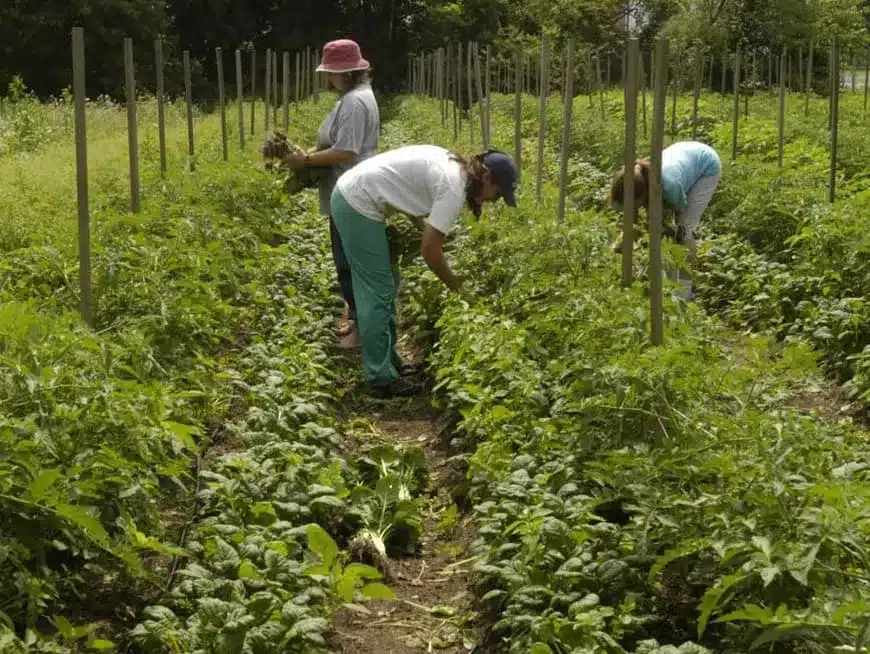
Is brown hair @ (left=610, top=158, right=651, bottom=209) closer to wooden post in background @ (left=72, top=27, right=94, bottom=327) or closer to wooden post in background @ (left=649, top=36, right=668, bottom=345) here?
wooden post in background @ (left=649, top=36, right=668, bottom=345)

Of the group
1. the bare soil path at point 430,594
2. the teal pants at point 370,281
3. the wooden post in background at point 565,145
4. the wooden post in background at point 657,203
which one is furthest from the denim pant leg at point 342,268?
the wooden post in background at point 657,203

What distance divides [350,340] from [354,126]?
1400 millimetres

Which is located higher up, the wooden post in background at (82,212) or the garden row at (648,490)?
the wooden post in background at (82,212)

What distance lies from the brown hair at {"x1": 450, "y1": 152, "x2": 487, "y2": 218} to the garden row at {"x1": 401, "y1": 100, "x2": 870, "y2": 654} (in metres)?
0.70

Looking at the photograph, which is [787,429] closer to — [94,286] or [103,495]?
[103,495]

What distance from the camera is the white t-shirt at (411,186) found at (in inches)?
226

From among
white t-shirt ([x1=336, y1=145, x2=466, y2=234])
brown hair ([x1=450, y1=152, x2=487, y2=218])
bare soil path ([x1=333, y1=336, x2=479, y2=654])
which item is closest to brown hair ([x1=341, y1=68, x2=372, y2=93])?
white t-shirt ([x1=336, y1=145, x2=466, y2=234])

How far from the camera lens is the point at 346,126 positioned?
715cm

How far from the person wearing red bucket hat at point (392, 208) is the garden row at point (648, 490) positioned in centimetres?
68

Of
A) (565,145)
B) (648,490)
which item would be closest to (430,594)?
(648,490)

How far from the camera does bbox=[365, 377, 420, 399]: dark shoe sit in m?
6.46

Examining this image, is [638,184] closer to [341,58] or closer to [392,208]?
[392,208]

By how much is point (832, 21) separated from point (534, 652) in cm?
3230

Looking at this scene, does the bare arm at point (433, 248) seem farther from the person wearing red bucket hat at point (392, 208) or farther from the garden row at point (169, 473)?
the garden row at point (169, 473)
